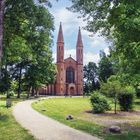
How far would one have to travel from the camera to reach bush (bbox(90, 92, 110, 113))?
29019 mm

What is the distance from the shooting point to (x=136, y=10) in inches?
548

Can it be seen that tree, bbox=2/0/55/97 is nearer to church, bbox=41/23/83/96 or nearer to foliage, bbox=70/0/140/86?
foliage, bbox=70/0/140/86

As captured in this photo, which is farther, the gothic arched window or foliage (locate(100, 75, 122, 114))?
the gothic arched window

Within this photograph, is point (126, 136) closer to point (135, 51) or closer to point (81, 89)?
point (135, 51)

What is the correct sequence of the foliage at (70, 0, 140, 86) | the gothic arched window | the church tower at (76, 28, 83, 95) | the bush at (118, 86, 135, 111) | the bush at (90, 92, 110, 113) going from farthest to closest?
the gothic arched window, the church tower at (76, 28, 83, 95), the bush at (118, 86, 135, 111), the bush at (90, 92, 110, 113), the foliage at (70, 0, 140, 86)

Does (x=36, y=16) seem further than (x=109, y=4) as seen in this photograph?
Yes

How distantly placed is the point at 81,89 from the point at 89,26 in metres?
89.4

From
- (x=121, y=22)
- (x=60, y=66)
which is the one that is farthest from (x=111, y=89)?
(x=60, y=66)

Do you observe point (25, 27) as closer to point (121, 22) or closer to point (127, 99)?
point (121, 22)

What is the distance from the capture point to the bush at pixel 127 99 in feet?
105

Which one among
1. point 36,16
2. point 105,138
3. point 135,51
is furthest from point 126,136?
point 36,16

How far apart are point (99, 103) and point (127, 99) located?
440 centimetres

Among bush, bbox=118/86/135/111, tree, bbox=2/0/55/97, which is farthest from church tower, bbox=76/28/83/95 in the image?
tree, bbox=2/0/55/97

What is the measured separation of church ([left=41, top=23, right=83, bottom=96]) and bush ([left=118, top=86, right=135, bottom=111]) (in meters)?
72.0
